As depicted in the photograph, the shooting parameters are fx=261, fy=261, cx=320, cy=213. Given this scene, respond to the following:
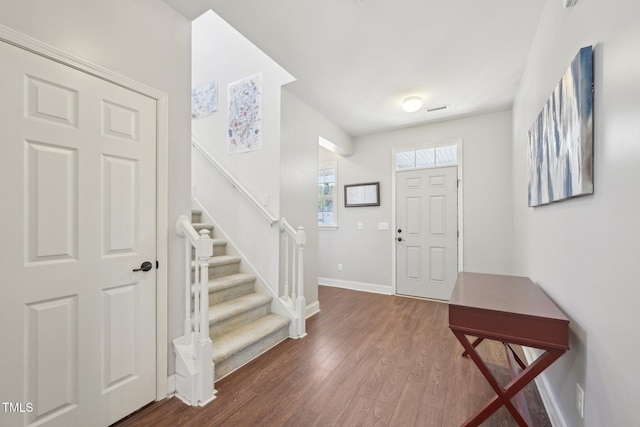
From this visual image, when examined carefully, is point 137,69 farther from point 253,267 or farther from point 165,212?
point 253,267

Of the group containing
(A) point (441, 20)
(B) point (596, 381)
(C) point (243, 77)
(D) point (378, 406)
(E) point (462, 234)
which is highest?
(C) point (243, 77)

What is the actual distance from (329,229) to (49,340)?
12.9ft

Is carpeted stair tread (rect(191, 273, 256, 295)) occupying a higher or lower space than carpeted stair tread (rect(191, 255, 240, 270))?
lower

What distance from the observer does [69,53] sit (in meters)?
1.38

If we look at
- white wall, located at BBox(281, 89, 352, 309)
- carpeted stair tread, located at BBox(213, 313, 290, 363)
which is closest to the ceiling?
white wall, located at BBox(281, 89, 352, 309)

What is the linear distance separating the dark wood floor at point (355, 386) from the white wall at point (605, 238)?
2.02 ft

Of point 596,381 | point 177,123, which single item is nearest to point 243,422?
point 596,381

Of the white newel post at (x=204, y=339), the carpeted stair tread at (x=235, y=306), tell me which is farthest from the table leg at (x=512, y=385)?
the carpeted stair tread at (x=235, y=306)

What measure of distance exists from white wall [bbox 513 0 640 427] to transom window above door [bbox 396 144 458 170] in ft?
7.90

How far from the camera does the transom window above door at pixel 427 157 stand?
12.9 ft

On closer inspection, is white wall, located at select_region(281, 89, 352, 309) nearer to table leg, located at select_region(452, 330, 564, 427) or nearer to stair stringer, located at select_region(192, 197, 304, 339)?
stair stringer, located at select_region(192, 197, 304, 339)

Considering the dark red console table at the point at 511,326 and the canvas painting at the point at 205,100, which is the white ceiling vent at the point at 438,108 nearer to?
the dark red console table at the point at 511,326

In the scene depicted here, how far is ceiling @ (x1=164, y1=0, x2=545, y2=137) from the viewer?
1.87 meters

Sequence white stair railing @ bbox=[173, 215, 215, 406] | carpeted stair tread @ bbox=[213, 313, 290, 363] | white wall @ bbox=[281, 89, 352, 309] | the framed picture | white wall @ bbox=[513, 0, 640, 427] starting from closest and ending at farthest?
white wall @ bbox=[513, 0, 640, 427] → white stair railing @ bbox=[173, 215, 215, 406] → carpeted stair tread @ bbox=[213, 313, 290, 363] → white wall @ bbox=[281, 89, 352, 309] → the framed picture
